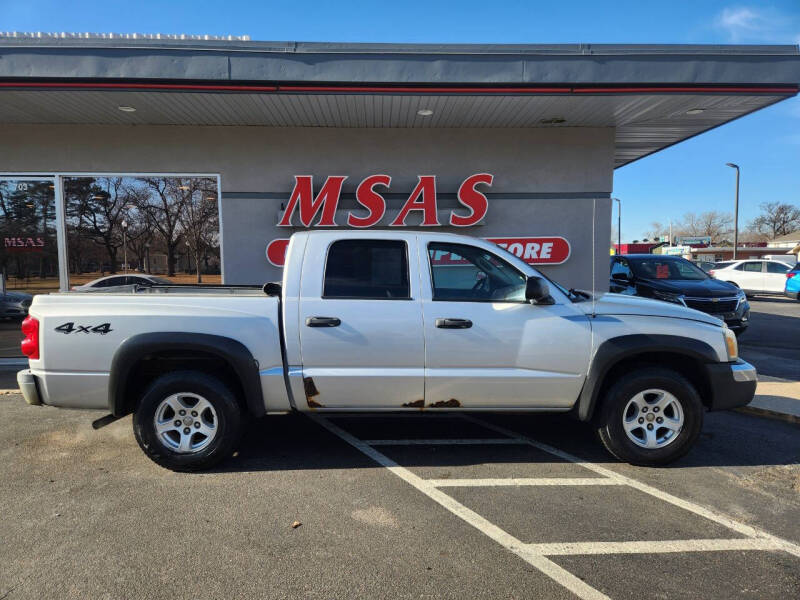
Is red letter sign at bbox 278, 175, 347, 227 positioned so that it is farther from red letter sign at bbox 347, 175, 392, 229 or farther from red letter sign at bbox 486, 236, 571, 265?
red letter sign at bbox 486, 236, 571, 265

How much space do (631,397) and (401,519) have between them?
6.93ft

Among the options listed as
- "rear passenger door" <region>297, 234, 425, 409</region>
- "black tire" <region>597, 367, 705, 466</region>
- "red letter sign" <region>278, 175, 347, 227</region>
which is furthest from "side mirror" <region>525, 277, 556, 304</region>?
"red letter sign" <region>278, 175, 347, 227</region>

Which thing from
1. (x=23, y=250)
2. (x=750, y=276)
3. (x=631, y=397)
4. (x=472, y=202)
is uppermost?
(x=472, y=202)

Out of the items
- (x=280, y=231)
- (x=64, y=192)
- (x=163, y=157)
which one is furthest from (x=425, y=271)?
(x=64, y=192)

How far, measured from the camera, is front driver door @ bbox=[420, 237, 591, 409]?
3918 millimetres

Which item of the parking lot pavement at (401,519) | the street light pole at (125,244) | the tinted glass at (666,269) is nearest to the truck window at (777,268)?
the tinted glass at (666,269)

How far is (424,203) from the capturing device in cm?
867

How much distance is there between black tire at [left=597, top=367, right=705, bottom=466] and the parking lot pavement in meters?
0.14

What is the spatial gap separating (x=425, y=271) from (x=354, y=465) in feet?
5.67

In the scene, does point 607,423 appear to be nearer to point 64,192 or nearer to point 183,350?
point 183,350

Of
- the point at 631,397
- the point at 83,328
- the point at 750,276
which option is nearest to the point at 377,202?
the point at 83,328

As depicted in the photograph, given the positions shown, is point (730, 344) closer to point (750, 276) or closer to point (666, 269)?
point (666, 269)

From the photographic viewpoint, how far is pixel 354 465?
13.5 ft

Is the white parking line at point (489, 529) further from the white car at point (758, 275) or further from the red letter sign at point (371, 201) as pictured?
Answer: the white car at point (758, 275)
